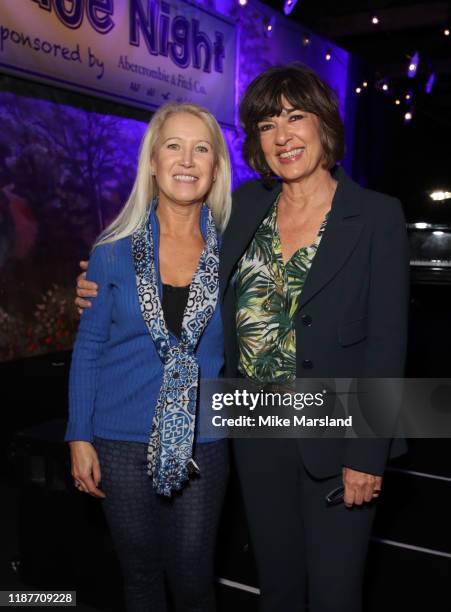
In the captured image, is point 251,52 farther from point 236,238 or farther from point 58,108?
point 236,238

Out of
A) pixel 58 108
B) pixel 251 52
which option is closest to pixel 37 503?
pixel 58 108

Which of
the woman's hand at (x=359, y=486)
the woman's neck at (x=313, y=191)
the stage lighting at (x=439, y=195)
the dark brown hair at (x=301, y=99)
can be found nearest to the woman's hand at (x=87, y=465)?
the woman's hand at (x=359, y=486)

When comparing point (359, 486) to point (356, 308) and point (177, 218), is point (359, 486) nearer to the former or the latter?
point (356, 308)

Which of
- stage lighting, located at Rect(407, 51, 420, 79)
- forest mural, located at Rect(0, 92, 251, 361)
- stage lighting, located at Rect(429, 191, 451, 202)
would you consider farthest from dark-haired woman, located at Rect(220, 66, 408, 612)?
stage lighting, located at Rect(407, 51, 420, 79)

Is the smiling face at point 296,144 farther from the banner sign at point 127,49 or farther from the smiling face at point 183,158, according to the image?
the banner sign at point 127,49

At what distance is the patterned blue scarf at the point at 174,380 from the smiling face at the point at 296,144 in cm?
38

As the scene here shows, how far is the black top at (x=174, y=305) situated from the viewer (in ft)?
5.53

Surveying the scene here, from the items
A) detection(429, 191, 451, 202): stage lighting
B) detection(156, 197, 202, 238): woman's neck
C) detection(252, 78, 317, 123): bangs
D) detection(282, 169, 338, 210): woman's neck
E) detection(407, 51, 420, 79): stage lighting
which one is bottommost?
detection(156, 197, 202, 238): woman's neck

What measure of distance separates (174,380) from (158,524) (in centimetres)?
41

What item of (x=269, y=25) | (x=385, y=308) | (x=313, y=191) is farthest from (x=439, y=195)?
(x=385, y=308)

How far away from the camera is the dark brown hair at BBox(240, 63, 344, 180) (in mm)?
1718

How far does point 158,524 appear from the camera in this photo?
175 centimetres

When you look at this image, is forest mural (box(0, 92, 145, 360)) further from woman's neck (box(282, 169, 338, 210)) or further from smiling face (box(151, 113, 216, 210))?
woman's neck (box(282, 169, 338, 210))

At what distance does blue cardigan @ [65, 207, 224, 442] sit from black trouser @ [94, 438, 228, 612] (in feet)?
0.19
